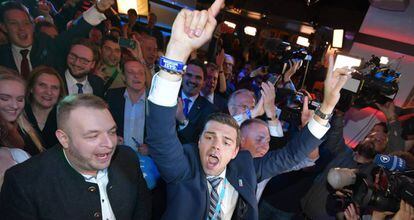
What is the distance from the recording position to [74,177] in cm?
152

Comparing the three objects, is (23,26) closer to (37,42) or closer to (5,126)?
(37,42)

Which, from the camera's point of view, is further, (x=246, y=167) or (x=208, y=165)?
(x=246, y=167)

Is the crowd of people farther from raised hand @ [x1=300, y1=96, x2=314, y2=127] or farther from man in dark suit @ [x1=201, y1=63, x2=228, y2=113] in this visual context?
man in dark suit @ [x1=201, y1=63, x2=228, y2=113]

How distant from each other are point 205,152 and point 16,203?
3.05 feet

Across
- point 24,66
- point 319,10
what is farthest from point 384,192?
point 319,10

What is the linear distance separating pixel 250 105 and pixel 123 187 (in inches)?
77.4

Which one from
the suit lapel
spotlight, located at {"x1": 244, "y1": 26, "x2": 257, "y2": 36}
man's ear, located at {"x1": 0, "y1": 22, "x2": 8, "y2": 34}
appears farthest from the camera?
spotlight, located at {"x1": 244, "y1": 26, "x2": 257, "y2": 36}

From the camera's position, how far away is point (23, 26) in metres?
2.39

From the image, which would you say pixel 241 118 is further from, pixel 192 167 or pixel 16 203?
pixel 16 203

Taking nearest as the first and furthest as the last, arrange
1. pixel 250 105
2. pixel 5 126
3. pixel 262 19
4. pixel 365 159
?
pixel 5 126
pixel 365 159
pixel 250 105
pixel 262 19

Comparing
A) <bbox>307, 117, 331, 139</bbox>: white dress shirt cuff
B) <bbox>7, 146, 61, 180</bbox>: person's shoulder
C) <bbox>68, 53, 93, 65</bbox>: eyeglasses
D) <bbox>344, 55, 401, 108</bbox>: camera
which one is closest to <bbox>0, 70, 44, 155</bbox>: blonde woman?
<bbox>7, 146, 61, 180</bbox>: person's shoulder

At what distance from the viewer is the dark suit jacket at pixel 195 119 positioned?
118 inches

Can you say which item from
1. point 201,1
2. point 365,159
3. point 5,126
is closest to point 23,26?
point 5,126

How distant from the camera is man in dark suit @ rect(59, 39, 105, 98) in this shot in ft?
8.82
